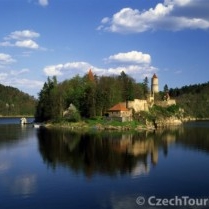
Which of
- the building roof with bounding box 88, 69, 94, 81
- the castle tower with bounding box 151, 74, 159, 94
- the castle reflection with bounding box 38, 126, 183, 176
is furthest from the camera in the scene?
the castle tower with bounding box 151, 74, 159, 94

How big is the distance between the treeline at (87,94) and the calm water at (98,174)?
38164 millimetres

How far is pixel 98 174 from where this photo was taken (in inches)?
1502

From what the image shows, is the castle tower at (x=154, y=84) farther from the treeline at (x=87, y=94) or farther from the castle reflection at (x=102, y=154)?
the castle reflection at (x=102, y=154)

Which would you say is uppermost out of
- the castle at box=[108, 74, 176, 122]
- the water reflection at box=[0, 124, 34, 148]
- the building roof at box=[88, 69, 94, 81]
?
the building roof at box=[88, 69, 94, 81]

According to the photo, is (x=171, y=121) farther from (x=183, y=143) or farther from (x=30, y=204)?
(x=30, y=204)

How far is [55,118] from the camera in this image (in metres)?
108

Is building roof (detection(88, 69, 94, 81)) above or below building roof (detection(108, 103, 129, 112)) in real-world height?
above

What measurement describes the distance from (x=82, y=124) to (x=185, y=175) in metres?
59.5

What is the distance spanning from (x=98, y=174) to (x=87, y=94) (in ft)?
212

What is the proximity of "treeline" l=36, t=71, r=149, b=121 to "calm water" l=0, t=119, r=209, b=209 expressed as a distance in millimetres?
38164

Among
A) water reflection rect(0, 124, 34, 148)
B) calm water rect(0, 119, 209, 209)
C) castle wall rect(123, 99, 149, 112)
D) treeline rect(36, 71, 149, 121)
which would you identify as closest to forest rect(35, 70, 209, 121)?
treeline rect(36, 71, 149, 121)

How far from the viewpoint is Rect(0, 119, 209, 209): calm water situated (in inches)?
1156

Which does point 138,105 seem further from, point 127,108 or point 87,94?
point 87,94

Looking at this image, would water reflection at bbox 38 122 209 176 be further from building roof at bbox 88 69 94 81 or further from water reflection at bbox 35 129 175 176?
building roof at bbox 88 69 94 81
